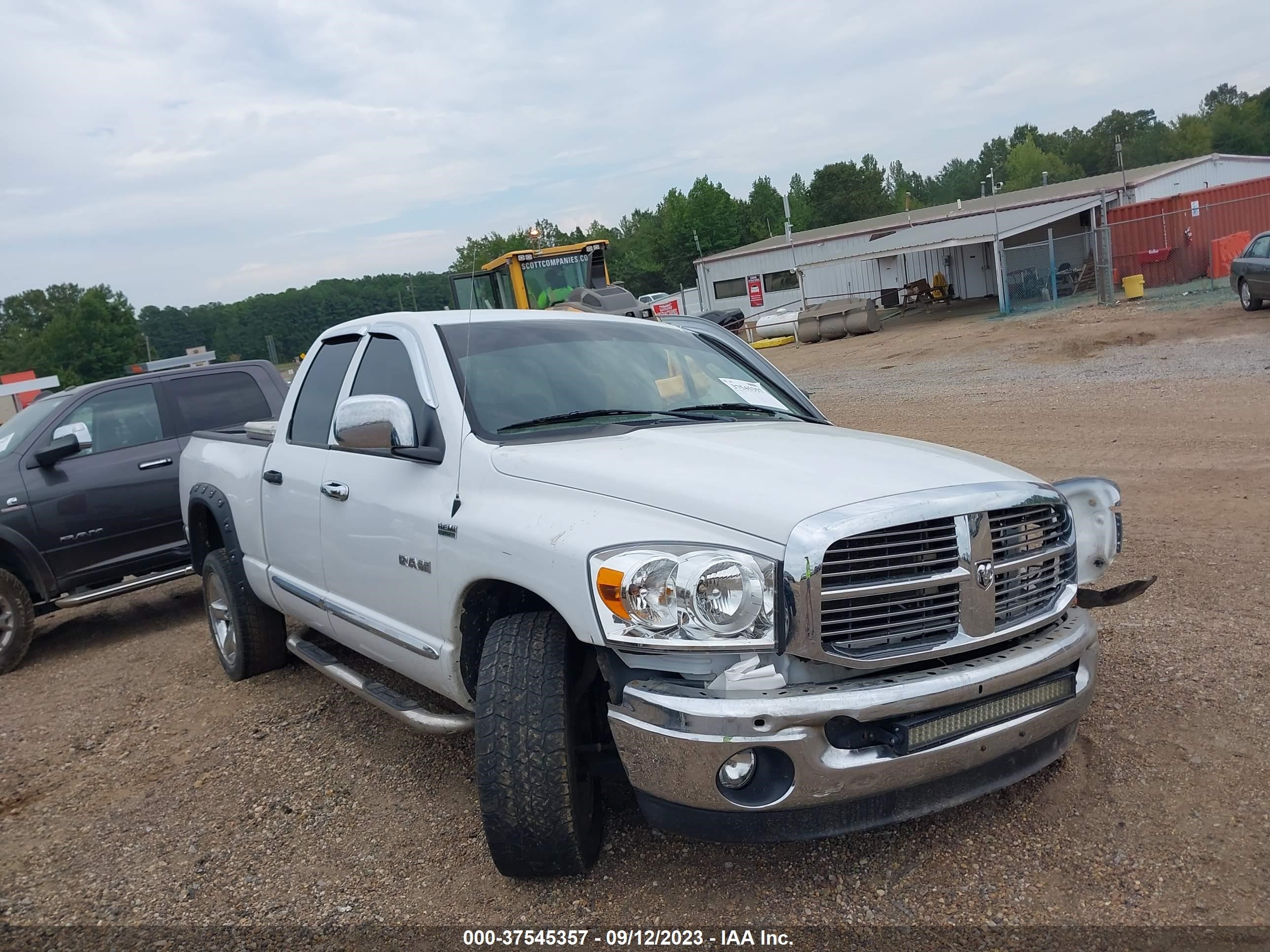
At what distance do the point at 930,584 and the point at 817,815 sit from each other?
2.40 ft

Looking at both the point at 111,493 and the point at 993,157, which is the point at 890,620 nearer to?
the point at 111,493

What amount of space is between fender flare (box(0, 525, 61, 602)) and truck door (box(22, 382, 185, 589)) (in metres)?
0.05

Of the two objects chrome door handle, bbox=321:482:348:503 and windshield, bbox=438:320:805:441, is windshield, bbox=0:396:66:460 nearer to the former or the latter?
chrome door handle, bbox=321:482:348:503

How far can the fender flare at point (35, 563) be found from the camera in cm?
717

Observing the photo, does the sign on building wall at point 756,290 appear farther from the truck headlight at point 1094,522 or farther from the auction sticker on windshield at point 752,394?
the truck headlight at point 1094,522

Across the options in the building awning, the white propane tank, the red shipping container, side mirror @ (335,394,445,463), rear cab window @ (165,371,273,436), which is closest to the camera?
side mirror @ (335,394,445,463)

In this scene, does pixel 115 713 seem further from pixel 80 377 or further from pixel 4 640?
pixel 80 377

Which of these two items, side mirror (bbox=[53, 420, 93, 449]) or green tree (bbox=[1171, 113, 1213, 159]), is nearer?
side mirror (bbox=[53, 420, 93, 449])

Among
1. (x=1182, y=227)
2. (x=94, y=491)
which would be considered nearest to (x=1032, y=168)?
(x=1182, y=227)

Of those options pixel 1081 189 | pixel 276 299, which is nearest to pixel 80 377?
pixel 276 299

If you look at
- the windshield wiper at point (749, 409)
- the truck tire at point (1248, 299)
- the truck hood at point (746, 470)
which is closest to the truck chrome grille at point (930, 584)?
the truck hood at point (746, 470)

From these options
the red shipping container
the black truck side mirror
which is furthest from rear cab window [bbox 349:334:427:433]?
the red shipping container

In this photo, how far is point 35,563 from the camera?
23.9ft

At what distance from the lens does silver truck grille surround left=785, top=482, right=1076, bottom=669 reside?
278cm
